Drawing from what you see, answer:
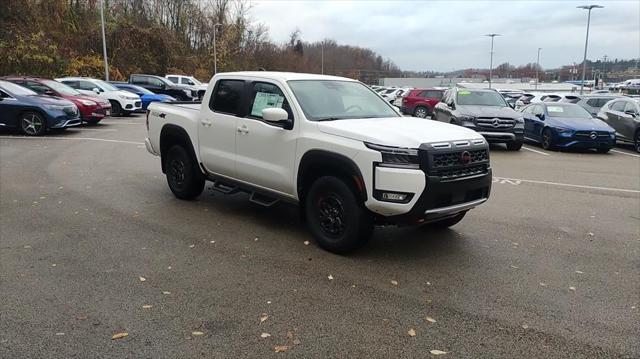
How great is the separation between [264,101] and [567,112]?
12666 mm

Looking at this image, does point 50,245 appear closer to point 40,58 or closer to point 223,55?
point 40,58

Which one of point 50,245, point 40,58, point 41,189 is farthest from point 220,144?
point 40,58

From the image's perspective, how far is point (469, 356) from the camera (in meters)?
3.46

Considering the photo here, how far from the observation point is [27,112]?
14742 mm

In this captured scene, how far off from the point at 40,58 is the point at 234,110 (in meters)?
30.4

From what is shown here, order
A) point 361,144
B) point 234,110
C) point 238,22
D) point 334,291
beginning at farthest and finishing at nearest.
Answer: point 238,22
point 234,110
point 361,144
point 334,291

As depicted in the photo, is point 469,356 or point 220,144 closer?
point 469,356

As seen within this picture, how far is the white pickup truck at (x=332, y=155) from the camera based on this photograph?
190 inches

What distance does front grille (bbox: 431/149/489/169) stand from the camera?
482 cm

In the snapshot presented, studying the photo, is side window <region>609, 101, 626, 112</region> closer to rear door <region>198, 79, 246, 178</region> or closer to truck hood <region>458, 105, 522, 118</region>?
truck hood <region>458, 105, 522, 118</region>

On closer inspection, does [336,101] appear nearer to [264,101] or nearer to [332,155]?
[264,101]

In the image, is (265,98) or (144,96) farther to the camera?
(144,96)

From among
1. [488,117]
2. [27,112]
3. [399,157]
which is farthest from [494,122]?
[27,112]

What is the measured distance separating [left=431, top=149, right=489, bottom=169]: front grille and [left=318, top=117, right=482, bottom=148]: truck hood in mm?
158
